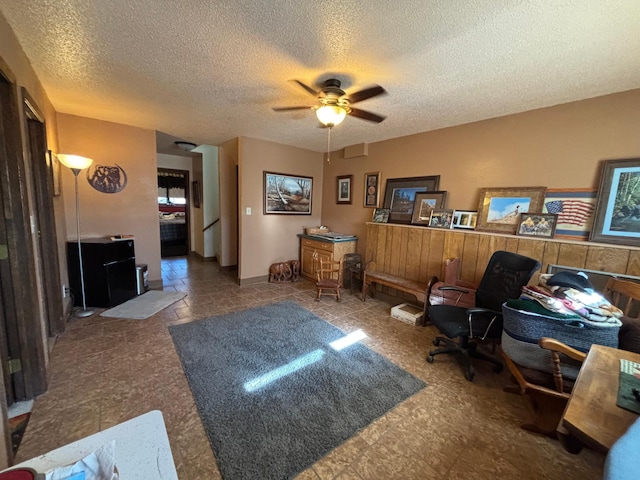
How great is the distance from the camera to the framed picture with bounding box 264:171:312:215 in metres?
4.57

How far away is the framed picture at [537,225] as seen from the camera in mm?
2588

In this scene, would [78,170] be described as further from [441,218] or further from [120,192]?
[441,218]

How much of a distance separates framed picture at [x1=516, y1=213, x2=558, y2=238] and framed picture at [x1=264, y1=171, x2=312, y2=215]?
3426mm

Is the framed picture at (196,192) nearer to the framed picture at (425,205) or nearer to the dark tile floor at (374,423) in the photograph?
the dark tile floor at (374,423)

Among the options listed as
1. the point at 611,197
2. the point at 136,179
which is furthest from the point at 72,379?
the point at 611,197

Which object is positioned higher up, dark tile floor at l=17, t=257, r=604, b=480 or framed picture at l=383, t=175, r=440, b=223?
framed picture at l=383, t=175, r=440, b=223

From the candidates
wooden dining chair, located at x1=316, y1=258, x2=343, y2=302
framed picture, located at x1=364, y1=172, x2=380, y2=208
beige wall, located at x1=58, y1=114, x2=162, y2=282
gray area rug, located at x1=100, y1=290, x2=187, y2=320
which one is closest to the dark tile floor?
gray area rug, located at x1=100, y1=290, x2=187, y2=320

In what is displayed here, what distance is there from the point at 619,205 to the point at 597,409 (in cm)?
227

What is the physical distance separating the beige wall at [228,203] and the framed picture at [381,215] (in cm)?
275

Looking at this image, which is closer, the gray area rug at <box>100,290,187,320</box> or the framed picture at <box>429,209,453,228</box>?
the gray area rug at <box>100,290,187,320</box>

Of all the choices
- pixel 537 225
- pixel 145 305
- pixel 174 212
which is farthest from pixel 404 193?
pixel 174 212

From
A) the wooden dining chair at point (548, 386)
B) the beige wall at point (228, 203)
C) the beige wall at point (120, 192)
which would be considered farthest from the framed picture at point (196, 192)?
the wooden dining chair at point (548, 386)

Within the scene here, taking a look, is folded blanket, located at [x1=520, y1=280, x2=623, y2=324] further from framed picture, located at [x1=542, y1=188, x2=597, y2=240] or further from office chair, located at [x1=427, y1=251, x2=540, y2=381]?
framed picture, located at [x1=542, y1=188, x2=597, y2=240]

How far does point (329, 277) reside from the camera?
444cm
